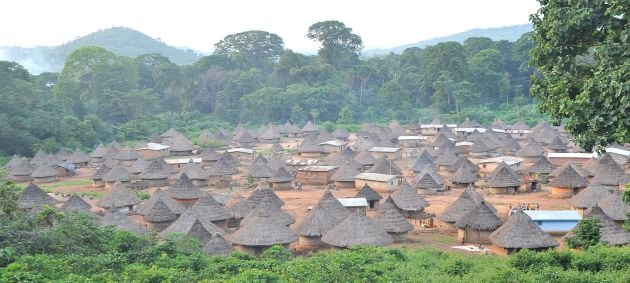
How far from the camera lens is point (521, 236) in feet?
64.3

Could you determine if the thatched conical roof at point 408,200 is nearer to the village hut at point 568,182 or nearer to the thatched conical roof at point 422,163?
the village hut at point 568,182

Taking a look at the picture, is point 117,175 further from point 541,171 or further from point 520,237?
point 541,171

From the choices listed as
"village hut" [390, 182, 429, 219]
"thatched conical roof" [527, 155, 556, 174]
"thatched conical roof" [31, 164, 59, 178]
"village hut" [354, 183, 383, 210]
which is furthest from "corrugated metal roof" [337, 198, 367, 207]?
"thatched conical roof" [31, 164, 59, 178]

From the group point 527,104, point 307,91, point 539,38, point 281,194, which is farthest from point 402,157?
point 539,38

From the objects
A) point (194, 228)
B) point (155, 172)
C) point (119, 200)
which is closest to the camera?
point (194, 228)

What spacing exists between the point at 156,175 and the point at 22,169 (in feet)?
34.0

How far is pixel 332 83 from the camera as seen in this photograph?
7244 cm

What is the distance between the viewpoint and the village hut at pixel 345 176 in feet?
115

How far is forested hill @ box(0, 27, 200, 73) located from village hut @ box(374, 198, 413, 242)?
132 m

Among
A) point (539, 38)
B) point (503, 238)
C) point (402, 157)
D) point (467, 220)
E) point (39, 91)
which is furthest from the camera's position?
point (39, 91)

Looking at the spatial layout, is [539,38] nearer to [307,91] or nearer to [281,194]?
[281,194]

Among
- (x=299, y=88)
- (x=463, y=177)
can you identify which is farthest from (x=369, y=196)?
(x=299, y=88)

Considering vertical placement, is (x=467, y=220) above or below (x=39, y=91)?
below

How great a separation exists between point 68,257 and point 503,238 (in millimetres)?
13425
